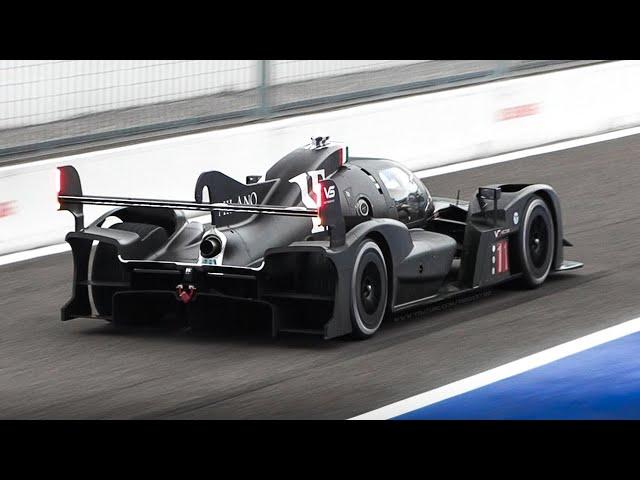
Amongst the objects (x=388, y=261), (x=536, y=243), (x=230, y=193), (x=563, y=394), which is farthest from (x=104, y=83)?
(x=563, y=394)

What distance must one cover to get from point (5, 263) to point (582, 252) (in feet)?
Result: 16.5

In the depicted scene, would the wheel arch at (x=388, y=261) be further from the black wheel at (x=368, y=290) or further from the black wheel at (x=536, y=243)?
the black wheel at (x=536, y=243)

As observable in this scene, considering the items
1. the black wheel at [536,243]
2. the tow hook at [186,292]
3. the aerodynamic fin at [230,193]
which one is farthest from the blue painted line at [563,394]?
the aerodynamic fin at [230,193]

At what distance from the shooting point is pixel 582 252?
40.5 feet

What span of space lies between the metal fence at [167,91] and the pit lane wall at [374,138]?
0.22m

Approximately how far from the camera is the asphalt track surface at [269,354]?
820 cm

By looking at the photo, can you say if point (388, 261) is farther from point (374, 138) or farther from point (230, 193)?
point (374, 138)

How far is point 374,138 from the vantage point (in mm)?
16219

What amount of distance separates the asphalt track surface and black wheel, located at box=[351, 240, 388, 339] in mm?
130

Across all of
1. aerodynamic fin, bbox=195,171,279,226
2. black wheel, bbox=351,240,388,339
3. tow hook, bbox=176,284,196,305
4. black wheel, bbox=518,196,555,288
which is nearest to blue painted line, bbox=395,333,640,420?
black wheel, bbox=351,240,388,339

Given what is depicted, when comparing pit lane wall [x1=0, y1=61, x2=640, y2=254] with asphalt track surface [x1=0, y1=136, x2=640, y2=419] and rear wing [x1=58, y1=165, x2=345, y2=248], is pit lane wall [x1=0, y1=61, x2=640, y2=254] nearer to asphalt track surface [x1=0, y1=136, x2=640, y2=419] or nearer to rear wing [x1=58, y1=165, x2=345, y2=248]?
asphalt track surface [x1=0, y1=136, x2=640, y2=419]
